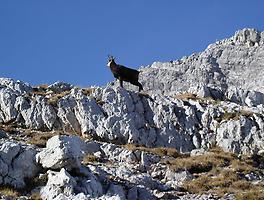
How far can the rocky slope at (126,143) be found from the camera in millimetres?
24859

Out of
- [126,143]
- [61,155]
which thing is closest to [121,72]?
Result: [126,143]

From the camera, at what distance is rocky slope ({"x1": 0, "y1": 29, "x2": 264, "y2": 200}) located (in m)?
24.9

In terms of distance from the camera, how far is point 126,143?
3997 cm

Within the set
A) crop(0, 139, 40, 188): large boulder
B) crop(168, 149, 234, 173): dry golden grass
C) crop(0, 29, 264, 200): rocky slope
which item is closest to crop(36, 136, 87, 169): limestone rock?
crop(0, 29, 264, 200): rocky slope

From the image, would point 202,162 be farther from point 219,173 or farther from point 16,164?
point 16,164

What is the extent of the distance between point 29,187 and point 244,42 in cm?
9955

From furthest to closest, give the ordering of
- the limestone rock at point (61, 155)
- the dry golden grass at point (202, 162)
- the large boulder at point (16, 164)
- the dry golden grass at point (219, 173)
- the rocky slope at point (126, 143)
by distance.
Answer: the dry golden grass at point (202, 162) → the dry golden grass at point (219, 173) → the rocky slope at point (126, 143) → the limestone rock at point (61, 155) → the large boulder at point (16, 164)

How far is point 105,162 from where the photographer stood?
32844 millimetres

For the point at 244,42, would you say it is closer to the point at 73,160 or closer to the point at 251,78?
the point at 251,78

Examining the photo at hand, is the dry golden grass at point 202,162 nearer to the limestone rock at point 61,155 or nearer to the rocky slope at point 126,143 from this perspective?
the rocky slope at point 126,143

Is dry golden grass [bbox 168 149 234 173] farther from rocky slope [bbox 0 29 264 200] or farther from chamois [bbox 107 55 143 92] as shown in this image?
chamois [bbox 107 55 143 92]

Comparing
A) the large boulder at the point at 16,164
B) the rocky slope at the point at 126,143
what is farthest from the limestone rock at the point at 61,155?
the large boulder at the point at 16,164

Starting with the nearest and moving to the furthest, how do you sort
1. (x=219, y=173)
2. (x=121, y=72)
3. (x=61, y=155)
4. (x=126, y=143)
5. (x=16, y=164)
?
(x=61, y=155), (x=16, y=164), (x=219, y=173), (x=126, y=143), (x=121, y=72)

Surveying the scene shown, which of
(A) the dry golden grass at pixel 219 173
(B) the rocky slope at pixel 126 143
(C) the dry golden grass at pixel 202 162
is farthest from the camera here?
(C) the dry golden grass at pixel 202 162
